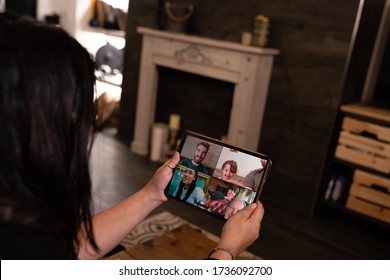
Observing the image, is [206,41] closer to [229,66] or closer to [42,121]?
[229,66]

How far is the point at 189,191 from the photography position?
113cm

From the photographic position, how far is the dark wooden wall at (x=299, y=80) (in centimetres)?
249

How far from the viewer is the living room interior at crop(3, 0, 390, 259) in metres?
2.42

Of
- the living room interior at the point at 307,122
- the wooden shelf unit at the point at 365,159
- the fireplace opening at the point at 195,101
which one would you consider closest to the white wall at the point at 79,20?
the fireplace opening at the point at 195,101

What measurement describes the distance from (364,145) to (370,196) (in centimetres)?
33

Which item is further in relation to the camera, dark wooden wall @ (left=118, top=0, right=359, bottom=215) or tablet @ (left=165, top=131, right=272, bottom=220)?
dark wooden wall @ (left=118, top=0, right=359, bottom=215)

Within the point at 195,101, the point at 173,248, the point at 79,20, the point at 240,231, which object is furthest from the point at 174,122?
the point at 240,231

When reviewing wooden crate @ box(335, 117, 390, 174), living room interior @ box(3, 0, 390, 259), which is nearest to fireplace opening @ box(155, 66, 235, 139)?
living room interior @ box(3, 0, 390, 259)

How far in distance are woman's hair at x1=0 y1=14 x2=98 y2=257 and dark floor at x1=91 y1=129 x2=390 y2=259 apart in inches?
65.9

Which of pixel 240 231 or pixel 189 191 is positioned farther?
pixel 189 191

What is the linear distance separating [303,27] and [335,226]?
1.32 metres

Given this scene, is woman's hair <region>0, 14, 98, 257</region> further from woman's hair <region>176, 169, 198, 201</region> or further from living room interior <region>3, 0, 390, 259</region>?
living room interior <region>3, 0, 390, 259</region>

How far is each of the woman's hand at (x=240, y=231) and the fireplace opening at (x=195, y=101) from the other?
2.19 meters
